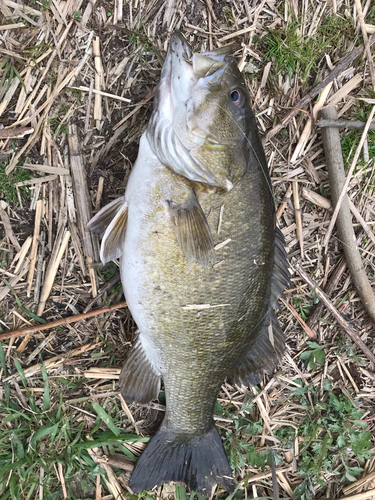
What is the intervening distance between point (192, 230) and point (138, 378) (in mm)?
1108

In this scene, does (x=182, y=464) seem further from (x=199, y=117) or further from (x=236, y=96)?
(x=236, y=96)

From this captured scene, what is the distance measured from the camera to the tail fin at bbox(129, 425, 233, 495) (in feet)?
8.03

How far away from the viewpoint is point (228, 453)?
2721 mm

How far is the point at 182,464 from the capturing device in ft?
8.04

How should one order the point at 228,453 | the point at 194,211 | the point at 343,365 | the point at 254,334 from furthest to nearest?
1. the point at 343,365
2. the point at 228,453
3. the point at 254,334
4. the point at 194,211

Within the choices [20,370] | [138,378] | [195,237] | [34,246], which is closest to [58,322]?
[20,370]

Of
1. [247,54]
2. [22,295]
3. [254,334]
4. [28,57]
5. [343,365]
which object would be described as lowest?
[343,365]

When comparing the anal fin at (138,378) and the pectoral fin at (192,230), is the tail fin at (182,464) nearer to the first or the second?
the anal fin at (138,378)

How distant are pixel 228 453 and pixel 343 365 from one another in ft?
3.72

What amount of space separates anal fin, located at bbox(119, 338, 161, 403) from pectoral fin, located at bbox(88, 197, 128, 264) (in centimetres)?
63

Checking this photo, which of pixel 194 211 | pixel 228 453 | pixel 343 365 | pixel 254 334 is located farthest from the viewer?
pixel 343 365

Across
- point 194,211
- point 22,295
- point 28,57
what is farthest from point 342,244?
point 28,57

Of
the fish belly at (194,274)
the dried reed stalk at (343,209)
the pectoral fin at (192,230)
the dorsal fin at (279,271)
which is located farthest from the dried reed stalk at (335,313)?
the pectoral fin at (192,230)

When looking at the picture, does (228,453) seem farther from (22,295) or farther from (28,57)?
(28,57)
